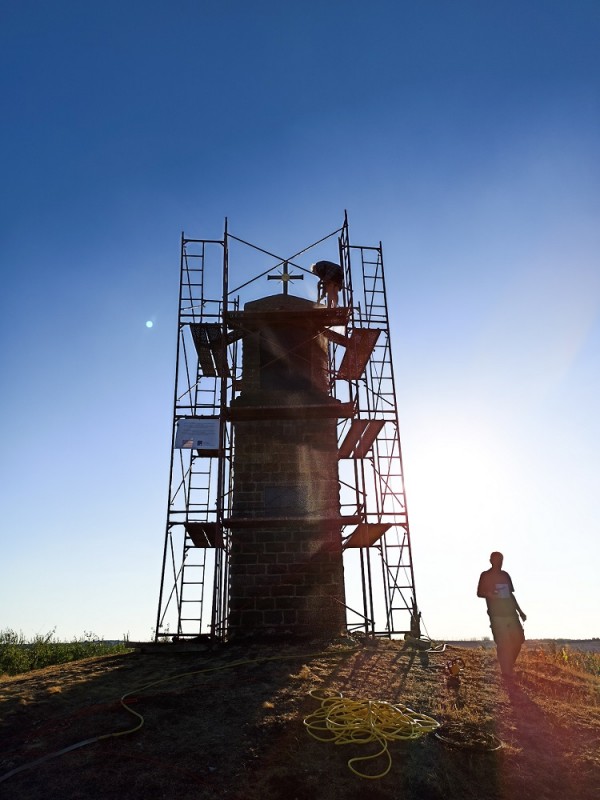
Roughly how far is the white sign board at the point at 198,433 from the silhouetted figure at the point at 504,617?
9799 mm

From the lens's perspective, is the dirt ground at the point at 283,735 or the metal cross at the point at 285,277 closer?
the dirt ground at the point at 283,735

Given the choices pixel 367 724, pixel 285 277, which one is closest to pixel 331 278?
pixel 285 277

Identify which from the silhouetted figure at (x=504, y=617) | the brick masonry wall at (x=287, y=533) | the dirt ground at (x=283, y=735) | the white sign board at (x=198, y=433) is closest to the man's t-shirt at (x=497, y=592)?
the silhouetted figure at (x=504, y=617)

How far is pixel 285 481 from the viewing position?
58.9ft

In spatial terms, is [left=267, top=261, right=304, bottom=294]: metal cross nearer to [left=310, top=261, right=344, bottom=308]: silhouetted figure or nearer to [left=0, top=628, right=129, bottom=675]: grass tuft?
[left=310, top=261, right=344, bottom=308]: silhouetted figure

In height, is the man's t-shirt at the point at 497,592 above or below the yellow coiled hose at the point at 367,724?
above

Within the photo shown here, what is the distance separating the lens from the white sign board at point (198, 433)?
61.6 ft

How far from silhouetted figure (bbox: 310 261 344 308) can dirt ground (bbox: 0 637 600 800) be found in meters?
12.7

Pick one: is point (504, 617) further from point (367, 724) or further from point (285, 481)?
point (285, 481)

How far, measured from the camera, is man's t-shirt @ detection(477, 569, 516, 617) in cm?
1096

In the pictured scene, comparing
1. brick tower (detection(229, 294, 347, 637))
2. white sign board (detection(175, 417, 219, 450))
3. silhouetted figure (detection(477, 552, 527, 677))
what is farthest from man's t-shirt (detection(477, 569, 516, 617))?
white sign board (detection(175, 417, 219, 450))

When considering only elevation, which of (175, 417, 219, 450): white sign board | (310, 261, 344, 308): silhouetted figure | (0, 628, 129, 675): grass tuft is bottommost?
(0, 628, 129, 675): grass tuft

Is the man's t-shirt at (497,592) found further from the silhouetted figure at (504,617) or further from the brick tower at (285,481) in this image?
the brick tower at (285,481)

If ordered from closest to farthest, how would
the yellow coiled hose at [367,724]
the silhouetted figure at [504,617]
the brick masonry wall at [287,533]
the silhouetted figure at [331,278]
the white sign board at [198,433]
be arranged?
the yellow coiled hose at [367,724]
the silhouetted figure at [504,617]
the brick masonry wall at [287,533]
the white sign board at [198,433]
the silhouetted figure at [331,278]
